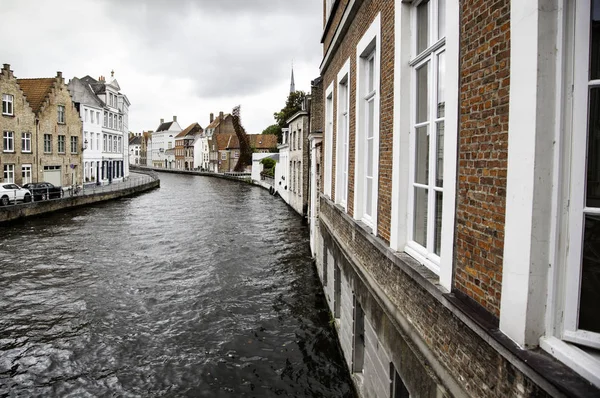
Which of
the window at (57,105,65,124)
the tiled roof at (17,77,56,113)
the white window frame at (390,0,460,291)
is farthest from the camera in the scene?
the window at (57,105,65,124)

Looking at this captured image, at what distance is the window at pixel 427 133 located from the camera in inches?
142

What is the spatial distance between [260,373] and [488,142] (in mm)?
6162

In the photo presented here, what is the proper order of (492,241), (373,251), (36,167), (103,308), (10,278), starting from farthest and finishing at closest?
(36,167) < (10,278) < (103,308) < (373,251) < (492,241)

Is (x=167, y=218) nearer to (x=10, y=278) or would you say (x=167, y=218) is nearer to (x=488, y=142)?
(x=10, y=278)

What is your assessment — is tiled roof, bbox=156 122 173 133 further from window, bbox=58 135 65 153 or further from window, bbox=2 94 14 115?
window, bbox=2 94 14 115

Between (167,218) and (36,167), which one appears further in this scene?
(36,167)

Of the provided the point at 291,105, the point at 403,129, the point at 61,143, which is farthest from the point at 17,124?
the point at 291,105

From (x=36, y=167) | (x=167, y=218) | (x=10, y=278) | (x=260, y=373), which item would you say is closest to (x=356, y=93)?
(x=260, y=373)

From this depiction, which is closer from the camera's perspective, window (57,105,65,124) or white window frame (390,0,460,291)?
white window frame (390,0,460,291)

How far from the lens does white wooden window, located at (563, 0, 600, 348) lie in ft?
6.49

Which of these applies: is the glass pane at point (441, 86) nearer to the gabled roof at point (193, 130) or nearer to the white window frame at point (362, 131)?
the white window frame at point (362, 131)

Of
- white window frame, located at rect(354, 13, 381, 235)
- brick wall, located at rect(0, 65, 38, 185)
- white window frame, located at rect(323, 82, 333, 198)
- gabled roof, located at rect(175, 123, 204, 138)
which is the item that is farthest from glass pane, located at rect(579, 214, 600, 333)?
gabled roof, located at rect(175, 123, 204, 138)

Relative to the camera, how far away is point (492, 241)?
8.59 feet

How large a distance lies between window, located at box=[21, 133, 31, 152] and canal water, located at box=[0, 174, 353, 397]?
13784 mm
